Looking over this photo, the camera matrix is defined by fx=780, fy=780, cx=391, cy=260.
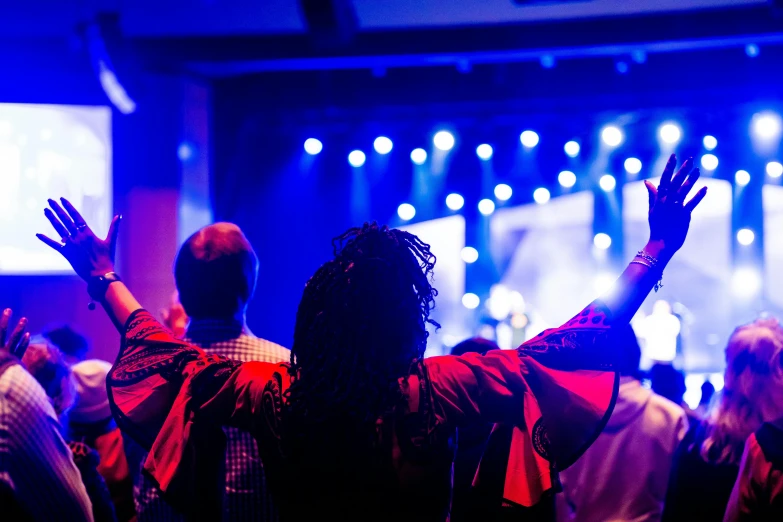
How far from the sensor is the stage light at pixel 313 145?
28.1 ft

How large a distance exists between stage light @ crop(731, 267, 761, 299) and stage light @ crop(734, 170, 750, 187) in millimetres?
975

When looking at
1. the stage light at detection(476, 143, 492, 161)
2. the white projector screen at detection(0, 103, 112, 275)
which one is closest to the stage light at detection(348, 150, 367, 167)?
the stage light at detection(476, 143, 492, 161)

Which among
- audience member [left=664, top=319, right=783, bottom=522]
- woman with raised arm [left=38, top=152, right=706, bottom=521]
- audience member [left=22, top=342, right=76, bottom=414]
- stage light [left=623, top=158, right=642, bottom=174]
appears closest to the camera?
woman with raised arm [left=38, top=152, right=706, bottom=521]

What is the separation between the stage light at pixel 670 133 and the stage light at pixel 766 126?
0.75 m

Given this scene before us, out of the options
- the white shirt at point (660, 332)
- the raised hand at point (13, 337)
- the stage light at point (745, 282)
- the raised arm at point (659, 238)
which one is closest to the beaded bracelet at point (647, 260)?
the raised arm at point (659, 238)

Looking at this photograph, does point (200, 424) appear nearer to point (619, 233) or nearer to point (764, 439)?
point (764, 439)

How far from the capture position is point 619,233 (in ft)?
29.8

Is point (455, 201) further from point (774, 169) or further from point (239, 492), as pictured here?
point (239, 492)

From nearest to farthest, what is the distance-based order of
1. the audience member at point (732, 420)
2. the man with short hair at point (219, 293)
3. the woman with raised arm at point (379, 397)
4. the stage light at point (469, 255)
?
1. the woman with raised arm at point (379, 397)
2. the man with short hair at point (219, 293)
3. the audience member at point (732, 420)
4. the stage light at point (469, 255)

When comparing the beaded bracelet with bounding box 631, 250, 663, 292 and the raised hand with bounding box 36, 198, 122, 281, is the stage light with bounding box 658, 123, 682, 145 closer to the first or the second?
the beaded bracelet with bounding box 631, 250, 663, 292

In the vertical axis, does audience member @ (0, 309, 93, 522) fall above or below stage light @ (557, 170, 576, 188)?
below

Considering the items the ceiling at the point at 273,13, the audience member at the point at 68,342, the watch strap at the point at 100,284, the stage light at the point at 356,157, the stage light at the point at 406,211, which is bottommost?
the audience member at the point at 68,342

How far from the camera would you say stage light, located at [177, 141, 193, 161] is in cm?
701

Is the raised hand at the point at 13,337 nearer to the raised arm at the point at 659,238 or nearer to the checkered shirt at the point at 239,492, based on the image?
the checkered shirt at the point at 239,492
